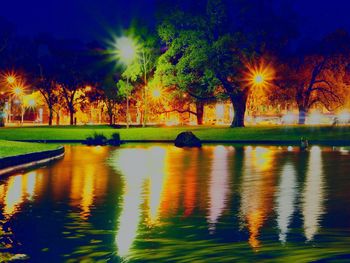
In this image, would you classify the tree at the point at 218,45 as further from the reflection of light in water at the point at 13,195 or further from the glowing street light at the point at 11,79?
the reflection of light in water at the point at 13,195

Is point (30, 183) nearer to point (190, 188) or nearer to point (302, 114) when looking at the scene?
point (190, 188)

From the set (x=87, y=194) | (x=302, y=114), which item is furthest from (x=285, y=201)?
(x=302, y=114)

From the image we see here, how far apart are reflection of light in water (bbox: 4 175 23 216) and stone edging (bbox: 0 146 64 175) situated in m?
3.57

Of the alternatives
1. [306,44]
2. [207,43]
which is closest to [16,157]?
[207,43]

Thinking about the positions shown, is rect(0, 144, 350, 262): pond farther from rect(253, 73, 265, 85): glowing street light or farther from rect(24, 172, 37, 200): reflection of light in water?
rect(253, 73, 265, 85): glowing street light

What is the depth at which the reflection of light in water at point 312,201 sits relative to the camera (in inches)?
490

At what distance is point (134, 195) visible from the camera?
1769cm

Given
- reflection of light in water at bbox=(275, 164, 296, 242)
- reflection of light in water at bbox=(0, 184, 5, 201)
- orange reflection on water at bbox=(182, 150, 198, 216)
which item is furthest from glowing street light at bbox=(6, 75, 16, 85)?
reflection of light in water at bbox=(0, 184, 5, 201)

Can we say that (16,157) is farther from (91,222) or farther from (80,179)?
(91,222)

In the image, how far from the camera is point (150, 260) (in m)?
9.65

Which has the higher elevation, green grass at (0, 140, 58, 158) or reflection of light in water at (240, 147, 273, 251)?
green grass at (0, 140, 58, 158)

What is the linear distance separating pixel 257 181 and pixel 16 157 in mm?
10648

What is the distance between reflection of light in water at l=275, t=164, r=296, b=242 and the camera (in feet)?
41.3

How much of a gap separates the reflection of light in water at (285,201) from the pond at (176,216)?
2cm
